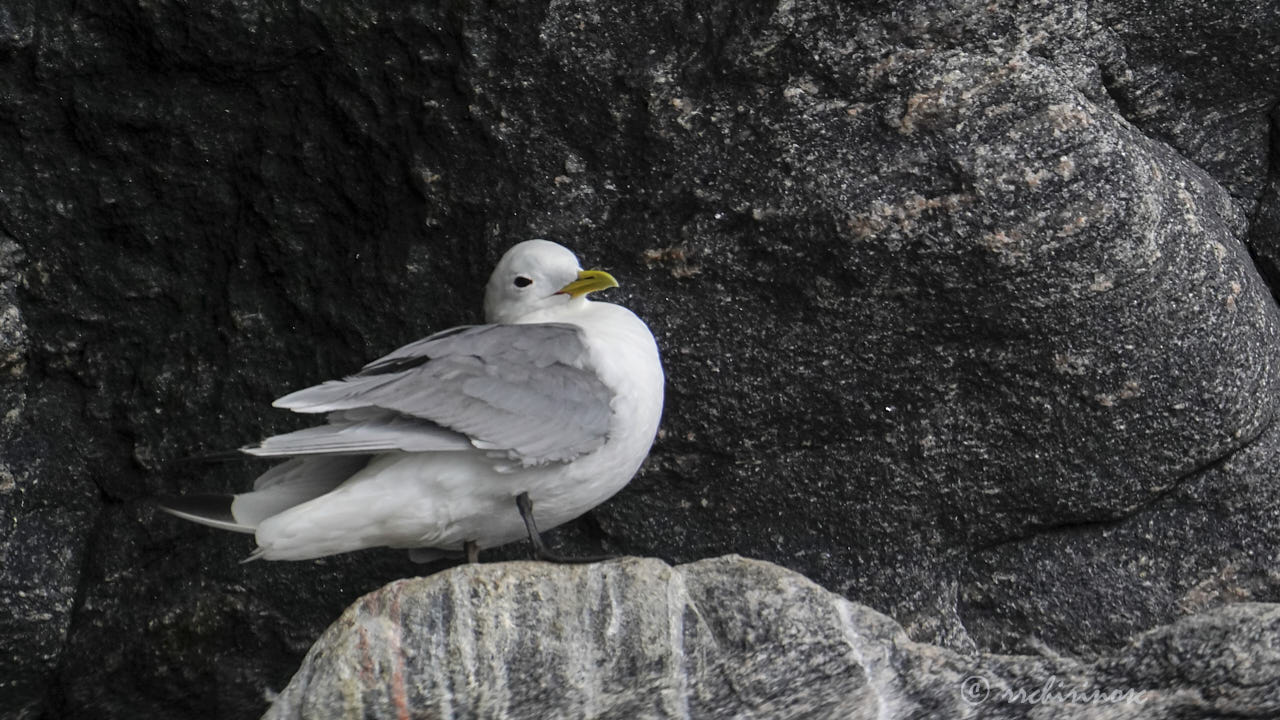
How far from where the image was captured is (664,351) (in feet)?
10.8

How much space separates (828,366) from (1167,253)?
2.33ft

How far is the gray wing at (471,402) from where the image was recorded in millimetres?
2766

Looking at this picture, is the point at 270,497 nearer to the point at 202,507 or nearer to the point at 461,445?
the point at 202,507

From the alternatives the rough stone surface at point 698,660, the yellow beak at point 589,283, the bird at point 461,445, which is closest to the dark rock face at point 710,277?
the yellow beak at point 589,283

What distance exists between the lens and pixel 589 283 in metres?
3.03

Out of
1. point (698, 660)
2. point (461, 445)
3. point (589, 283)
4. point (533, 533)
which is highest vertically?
point (589, 283)

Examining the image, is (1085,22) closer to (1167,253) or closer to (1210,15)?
(1210,15)

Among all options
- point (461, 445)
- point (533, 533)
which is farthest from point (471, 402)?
point (533, 533)

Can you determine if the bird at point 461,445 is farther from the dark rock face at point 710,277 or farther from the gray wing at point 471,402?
the dark rock face at point 710,277

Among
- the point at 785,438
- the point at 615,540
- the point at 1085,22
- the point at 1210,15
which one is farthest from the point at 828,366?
the point at 1210,15

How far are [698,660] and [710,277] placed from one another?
91cm

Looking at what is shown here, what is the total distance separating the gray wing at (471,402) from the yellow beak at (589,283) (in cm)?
12

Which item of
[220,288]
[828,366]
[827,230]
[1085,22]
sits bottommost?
[828,366]

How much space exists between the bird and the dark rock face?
386 millimetres
